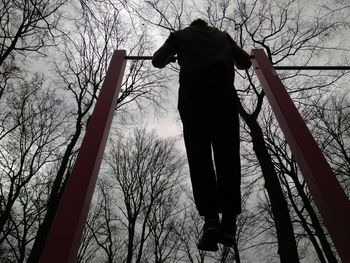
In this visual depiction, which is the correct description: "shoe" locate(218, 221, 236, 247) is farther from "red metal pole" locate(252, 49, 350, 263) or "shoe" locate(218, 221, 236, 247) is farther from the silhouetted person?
"red metal pole" locate(252, 49, 350, 263)

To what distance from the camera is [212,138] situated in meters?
1.97

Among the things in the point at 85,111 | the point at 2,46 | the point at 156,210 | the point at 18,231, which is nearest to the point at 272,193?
the point at 85,111

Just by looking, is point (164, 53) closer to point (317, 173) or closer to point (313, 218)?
point (317, 173)

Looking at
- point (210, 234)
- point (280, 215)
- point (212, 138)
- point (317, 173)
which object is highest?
point (280, 215)

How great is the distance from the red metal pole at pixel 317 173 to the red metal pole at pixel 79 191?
1.31 metres

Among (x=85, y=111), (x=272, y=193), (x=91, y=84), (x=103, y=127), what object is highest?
(x=91, y=84)

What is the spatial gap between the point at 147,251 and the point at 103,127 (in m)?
22.7

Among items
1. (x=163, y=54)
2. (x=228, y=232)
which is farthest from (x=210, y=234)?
(x=163, y=54)

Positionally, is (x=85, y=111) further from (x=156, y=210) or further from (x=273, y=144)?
(x=156, y=210)

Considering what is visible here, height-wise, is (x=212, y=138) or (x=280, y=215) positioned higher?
(x=280, y=215)

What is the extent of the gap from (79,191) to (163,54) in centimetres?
125

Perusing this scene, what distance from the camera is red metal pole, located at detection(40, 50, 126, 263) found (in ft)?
4.39

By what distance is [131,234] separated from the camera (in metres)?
15.2

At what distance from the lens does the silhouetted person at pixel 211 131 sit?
1.82 metres
